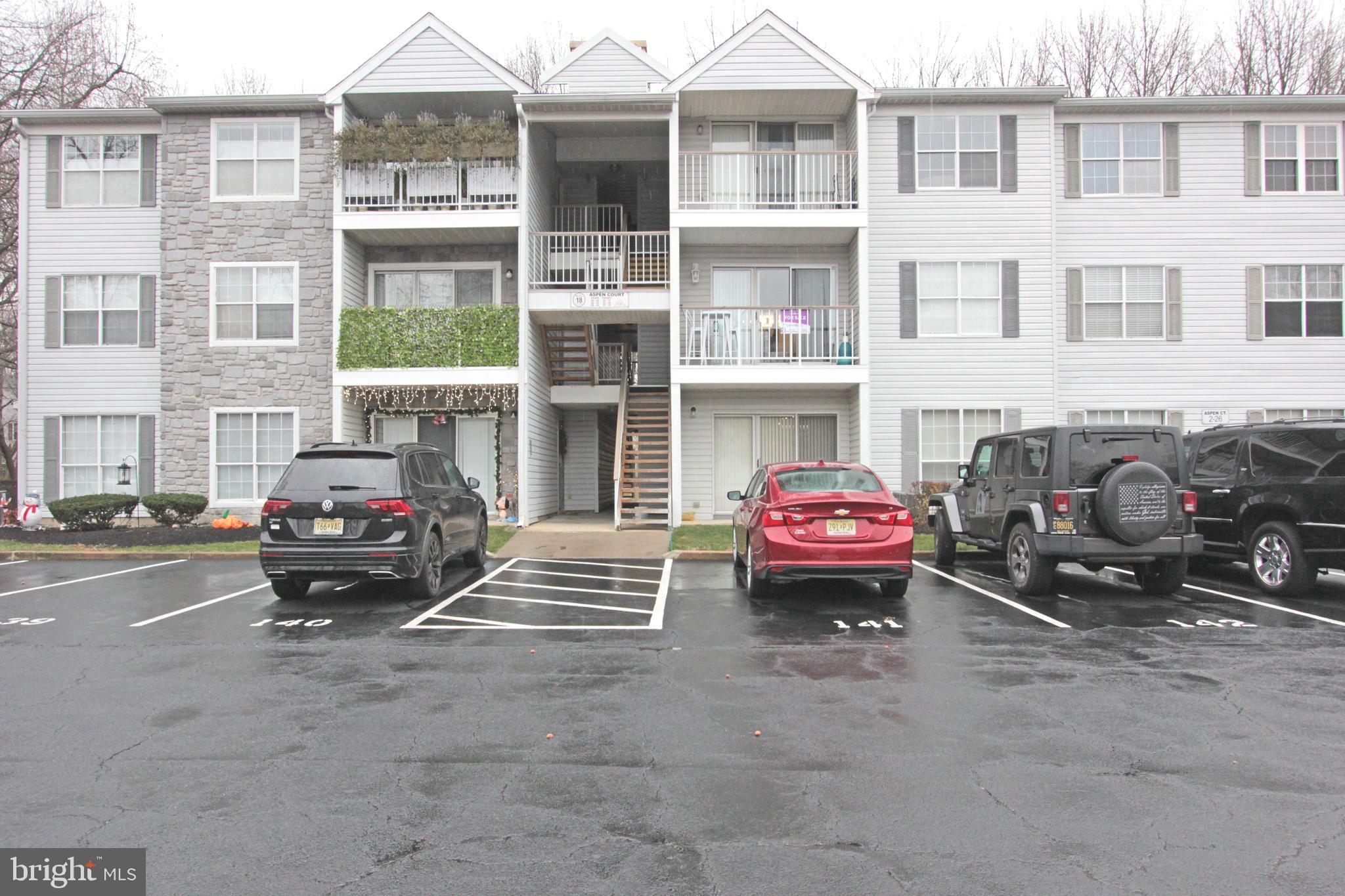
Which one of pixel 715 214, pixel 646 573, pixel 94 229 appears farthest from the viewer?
pixel 94 229

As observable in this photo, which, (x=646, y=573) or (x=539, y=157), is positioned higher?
(x=539, y=157)

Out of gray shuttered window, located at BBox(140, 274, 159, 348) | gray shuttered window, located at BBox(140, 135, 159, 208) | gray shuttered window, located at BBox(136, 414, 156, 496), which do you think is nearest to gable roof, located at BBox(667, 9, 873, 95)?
gray shuttered window, located at BBox(140, 135, 159, 208)

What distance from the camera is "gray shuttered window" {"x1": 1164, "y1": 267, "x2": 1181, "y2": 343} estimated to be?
59.3 ft

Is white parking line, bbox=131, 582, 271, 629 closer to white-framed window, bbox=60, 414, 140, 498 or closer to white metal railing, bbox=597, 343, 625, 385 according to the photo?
white-framed window, bbox=60, 414, 140, 498

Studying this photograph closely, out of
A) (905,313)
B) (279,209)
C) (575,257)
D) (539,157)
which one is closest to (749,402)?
(905,313)

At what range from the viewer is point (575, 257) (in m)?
18.6

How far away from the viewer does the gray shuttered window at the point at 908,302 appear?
17906mm

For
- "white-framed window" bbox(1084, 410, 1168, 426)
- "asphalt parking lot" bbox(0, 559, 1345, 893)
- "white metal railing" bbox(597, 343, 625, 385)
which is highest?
"white metal railing" bbox(597, 343, 625, 385)

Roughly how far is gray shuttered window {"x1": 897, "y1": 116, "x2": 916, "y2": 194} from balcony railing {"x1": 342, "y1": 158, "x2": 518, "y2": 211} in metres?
8.25

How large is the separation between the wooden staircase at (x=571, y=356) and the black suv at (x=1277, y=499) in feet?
41.7

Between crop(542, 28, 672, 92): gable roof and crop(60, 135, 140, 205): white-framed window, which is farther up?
crop(542, 28, 672, 92): gable roof

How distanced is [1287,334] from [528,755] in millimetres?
20076

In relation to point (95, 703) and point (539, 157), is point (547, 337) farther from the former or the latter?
point (95, 703)

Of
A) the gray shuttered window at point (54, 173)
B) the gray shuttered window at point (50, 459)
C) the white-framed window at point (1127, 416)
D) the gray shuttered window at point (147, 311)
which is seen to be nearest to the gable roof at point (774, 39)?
the white-framed window at point (1127, 416)
